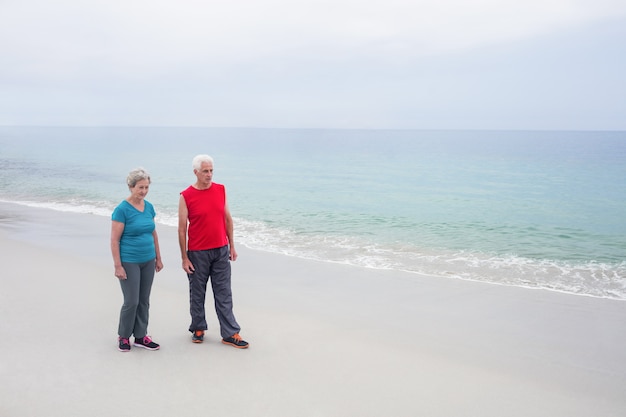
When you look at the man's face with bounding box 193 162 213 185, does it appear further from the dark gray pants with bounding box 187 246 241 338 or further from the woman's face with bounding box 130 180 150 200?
the dark gray pants with bounding box 187 246 241 338

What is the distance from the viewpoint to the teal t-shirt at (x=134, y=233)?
4.32 meters

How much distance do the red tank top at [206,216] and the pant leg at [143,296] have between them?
1.35 ft

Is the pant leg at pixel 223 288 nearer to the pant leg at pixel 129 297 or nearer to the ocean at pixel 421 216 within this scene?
the pant leg at pixel 129 297

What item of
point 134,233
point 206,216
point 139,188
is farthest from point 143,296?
point 139,188

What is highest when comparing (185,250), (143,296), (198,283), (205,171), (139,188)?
(205,171)

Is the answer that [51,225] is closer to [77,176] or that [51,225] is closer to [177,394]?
[177,394]

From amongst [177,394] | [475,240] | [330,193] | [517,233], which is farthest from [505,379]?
[330,193]

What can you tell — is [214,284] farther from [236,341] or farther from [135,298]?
[135,298]

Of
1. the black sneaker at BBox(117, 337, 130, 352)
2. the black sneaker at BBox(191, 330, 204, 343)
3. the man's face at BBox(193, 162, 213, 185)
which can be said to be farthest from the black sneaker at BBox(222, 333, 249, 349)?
the man's face at BBox(193, 162, 213, 185)

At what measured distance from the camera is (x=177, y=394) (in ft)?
13.0

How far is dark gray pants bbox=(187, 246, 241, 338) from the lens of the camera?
4.75m

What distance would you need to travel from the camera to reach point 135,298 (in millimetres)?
4504

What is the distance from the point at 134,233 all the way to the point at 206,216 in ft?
2.14

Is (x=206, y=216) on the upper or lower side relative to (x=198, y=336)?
upper
